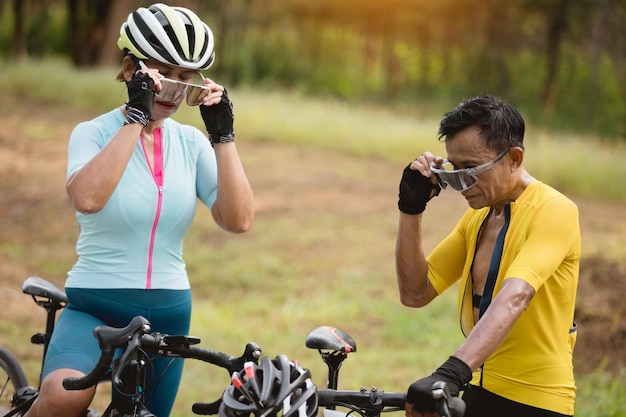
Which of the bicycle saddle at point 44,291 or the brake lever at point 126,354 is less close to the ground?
the brake lever at point 126,354

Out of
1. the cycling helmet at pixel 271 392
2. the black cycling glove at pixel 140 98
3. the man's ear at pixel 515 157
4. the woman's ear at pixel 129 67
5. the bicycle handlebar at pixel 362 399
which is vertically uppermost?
the woman's ear at pixel 129 67

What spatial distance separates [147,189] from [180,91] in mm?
425

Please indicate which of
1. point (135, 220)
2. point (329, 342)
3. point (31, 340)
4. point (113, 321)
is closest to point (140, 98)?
point (135, 220)

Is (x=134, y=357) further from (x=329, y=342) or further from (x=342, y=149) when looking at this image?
(x=342, y=149)

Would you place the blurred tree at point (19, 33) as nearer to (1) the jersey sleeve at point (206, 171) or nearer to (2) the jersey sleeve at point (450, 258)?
(1) the jersey sleeve at point (206, 171)

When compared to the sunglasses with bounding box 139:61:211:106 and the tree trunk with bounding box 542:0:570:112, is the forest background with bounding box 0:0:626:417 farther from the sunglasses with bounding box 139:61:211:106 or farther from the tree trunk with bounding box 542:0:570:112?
the sunglasses with bounding box 139:61:211:106

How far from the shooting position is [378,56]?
126 ft

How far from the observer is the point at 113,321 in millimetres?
3535

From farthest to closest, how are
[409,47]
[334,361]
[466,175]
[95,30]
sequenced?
[409,47], [95,30], [334,361], [466,175]

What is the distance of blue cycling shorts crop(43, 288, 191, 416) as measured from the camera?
328 cm

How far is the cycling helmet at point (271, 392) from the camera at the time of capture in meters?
2.39

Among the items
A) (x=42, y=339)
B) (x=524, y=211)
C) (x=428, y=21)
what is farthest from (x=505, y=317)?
(x=428, y=21)

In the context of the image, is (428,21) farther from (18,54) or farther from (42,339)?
(42,339)

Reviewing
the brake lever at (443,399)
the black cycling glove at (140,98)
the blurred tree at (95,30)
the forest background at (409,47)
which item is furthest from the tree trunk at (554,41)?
the brake lever at (443,399)
